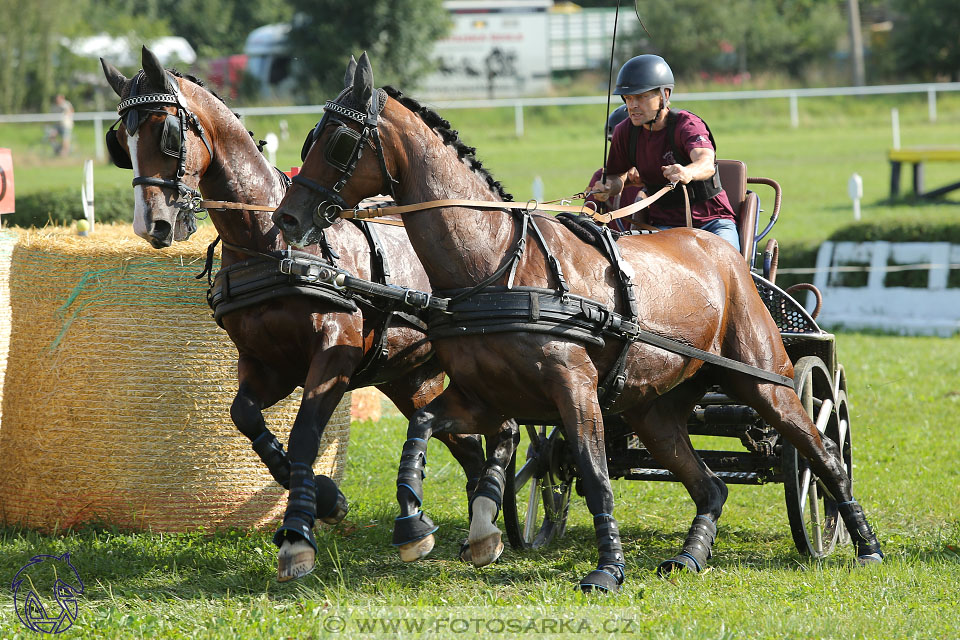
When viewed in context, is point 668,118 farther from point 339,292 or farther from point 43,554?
point 43,554

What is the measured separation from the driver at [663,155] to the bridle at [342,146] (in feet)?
5.62

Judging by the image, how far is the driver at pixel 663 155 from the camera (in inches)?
227

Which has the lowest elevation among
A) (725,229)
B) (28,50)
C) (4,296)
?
(4,296)

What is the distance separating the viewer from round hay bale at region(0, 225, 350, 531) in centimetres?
595

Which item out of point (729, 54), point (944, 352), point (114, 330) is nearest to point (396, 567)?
point (114, 330)

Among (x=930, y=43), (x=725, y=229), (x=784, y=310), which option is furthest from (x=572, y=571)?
(x=930, y=43)

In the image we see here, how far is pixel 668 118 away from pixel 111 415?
347cm

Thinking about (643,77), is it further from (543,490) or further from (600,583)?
(600,583)

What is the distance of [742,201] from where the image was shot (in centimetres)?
639

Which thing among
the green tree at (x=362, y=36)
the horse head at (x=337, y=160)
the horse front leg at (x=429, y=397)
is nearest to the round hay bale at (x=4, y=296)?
the horse front leg at (x=429, y=397)

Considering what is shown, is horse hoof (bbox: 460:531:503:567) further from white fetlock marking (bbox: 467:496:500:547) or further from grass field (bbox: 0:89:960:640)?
grass field (bbox: 0:89:960:640)

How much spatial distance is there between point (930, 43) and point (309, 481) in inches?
1421

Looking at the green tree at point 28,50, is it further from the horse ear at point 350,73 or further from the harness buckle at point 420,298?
the harness buckle at point 420,298

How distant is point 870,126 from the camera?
87.8 ft
